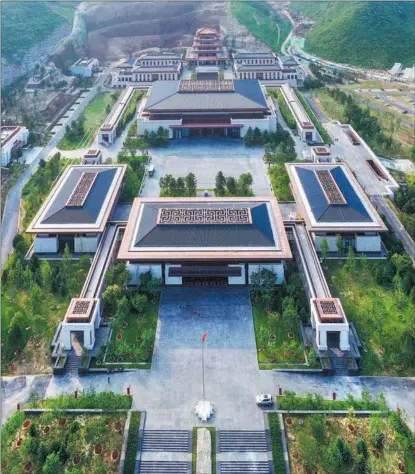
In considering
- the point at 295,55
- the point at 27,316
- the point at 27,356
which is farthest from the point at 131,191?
the point at 295,55

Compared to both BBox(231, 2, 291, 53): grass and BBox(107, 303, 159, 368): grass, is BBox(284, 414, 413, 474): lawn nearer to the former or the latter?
BBox(107, 303, 159, 368): grass

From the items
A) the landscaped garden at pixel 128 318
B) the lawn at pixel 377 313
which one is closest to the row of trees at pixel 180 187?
the landscaped garden at pixel 128 318

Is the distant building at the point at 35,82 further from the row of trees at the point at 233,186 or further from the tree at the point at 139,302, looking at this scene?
the tree at the point at 139,302

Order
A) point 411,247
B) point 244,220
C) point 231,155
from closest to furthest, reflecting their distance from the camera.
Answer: point 244,220 < point 411,247 < point 231,155

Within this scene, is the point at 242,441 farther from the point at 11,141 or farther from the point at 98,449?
the point at 11,141

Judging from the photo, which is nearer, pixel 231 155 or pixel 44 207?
pixel 44 207

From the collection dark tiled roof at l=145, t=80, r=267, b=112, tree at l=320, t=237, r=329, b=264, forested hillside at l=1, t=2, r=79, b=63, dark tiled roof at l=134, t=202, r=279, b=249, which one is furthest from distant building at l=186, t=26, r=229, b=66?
tree at l=320, t=237, r=329, b=264

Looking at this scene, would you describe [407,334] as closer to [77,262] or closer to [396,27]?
[77,262]
